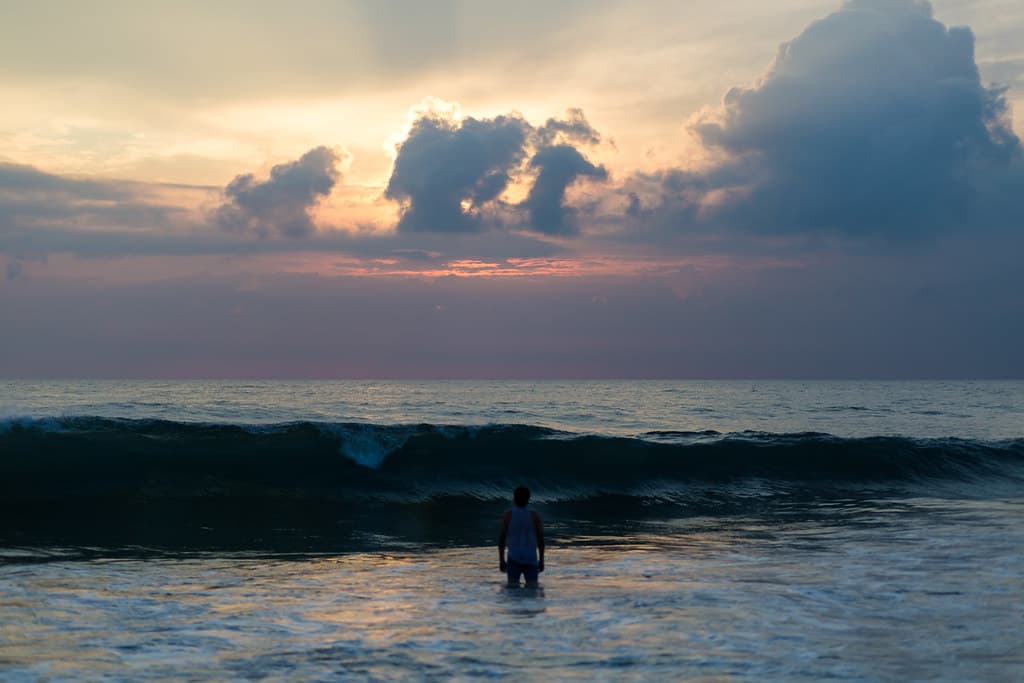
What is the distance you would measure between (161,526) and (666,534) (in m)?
9.92

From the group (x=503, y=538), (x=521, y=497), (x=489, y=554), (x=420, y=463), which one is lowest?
(x=489, y=554)

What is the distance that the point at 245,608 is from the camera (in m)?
10.3

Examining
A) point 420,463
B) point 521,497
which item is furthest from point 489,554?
point 420,463

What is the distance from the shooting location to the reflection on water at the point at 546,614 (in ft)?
26.2

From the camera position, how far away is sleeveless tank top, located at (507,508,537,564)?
11844 mm

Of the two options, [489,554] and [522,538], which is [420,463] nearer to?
[489,554]

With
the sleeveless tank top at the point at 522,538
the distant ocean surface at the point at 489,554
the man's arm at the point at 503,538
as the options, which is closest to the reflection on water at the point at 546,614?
the distant ocean surface at the point at 489,554

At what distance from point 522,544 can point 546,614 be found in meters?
1.90

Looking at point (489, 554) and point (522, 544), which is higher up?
point (522, 544)

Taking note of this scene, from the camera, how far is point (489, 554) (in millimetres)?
14641

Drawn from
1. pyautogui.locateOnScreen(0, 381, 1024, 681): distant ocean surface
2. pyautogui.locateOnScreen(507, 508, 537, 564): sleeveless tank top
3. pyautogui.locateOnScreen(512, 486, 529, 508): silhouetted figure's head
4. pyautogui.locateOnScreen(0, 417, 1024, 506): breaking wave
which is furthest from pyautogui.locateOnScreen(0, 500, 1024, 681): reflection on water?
pyautogui.locateOnScreen(0, 417, 1024, 506): breaking wave

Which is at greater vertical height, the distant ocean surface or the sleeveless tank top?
the sleeveless tank top

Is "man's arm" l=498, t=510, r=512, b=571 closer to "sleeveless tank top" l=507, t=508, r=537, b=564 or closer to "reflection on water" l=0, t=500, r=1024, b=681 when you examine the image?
"sleeveless tank top" l=507, t=508, r=537, b=564

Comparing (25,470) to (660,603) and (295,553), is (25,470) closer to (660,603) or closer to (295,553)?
(295,553)
